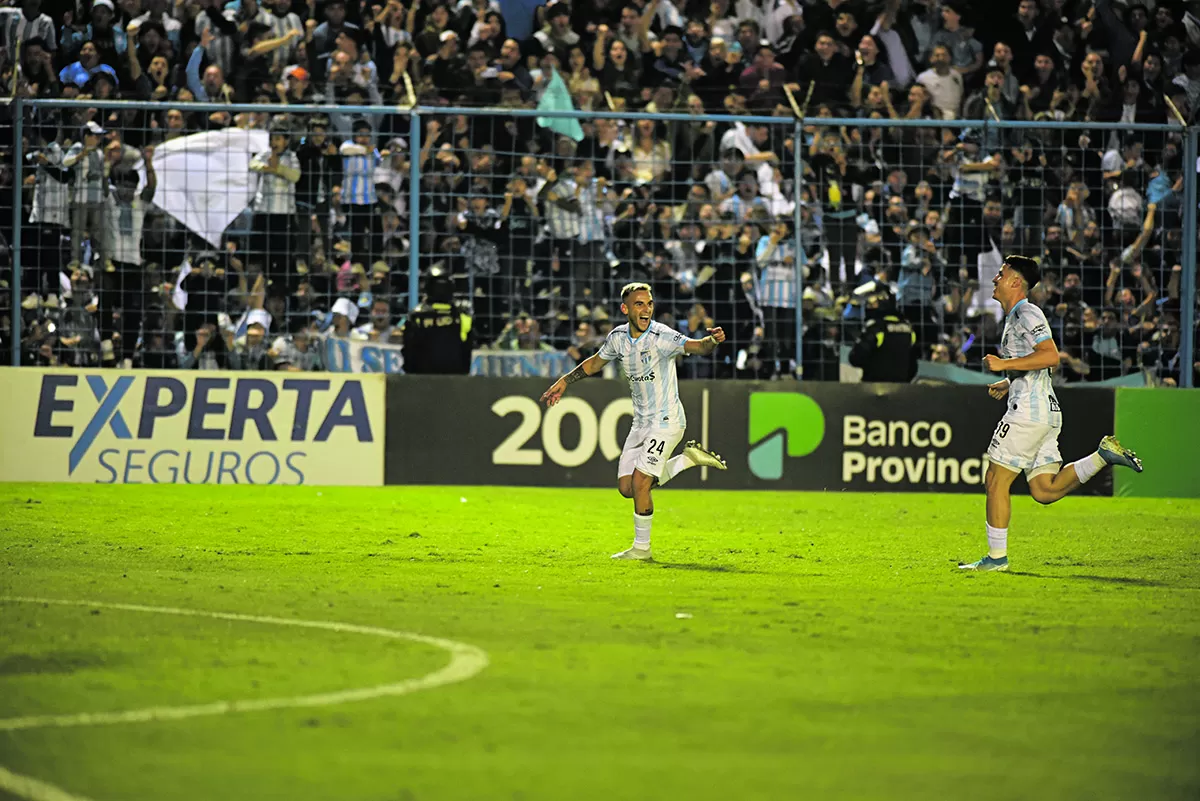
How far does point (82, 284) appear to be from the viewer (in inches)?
615

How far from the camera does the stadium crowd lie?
15750 millimetres

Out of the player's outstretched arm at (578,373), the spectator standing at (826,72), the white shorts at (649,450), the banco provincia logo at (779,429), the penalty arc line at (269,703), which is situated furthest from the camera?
the spectator standing at (826,72)

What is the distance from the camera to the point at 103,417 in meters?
16.0

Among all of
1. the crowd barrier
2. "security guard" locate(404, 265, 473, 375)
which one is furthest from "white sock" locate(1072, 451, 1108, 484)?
"security guard" locate(404, 265, 473, 375)

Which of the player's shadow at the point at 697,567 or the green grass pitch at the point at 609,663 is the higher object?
the green grass pitch at the point at 609,663

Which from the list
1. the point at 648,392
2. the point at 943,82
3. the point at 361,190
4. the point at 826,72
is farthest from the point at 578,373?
the point at 943,82

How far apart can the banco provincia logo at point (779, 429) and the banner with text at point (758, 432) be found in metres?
0.01

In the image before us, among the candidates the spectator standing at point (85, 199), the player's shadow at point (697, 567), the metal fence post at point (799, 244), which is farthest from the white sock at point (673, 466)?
the spectator standing at point (85, 199)

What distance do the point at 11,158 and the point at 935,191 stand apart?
358 inches

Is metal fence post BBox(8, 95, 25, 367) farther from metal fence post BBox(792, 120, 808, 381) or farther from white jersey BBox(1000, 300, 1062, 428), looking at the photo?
white jersey BBox(1000, 300, 1062, 428)

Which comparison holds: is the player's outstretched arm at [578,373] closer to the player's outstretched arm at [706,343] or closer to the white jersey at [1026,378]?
the player's outstretched arm at [706,343]

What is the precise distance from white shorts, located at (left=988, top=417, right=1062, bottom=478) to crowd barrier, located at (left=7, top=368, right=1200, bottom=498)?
6.03 m

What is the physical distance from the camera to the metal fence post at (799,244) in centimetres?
1623

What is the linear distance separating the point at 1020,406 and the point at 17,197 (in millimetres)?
9952
